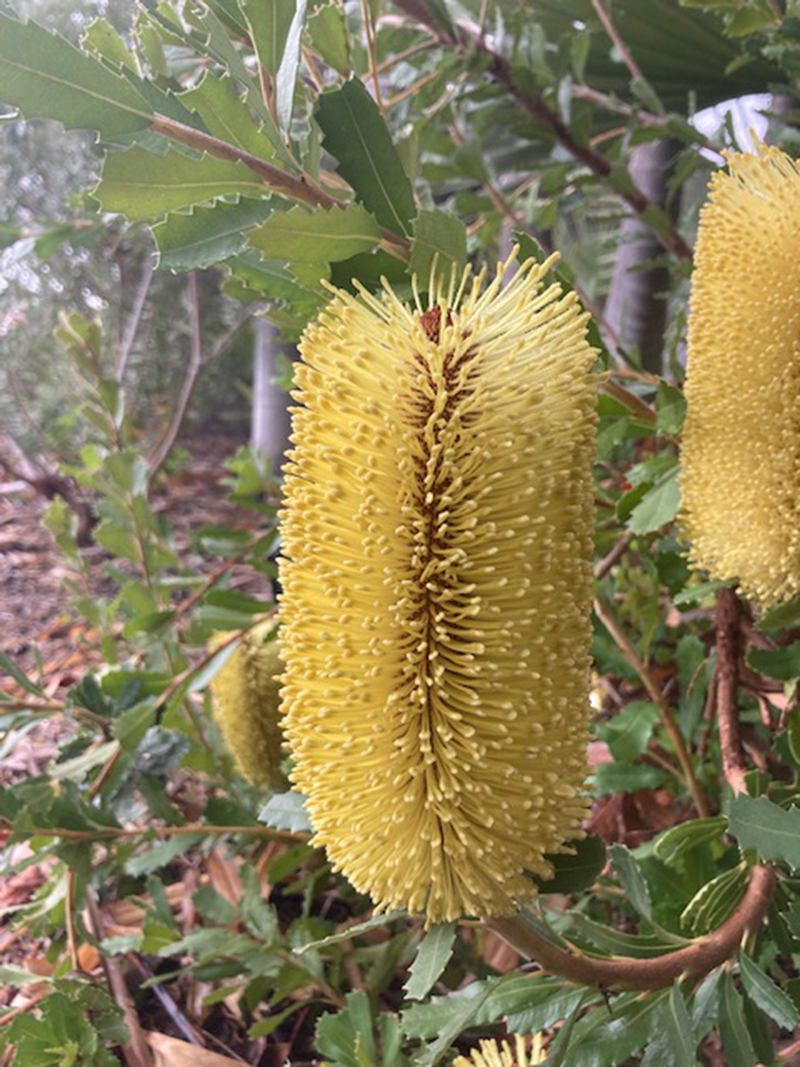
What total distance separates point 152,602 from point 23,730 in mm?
190

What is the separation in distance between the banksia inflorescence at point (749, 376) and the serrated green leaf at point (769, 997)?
209mm

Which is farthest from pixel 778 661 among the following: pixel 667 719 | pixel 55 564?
pixel 55 564

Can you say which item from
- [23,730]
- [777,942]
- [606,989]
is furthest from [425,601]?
[23,730]

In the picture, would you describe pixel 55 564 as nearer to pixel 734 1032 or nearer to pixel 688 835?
pixel 688 835

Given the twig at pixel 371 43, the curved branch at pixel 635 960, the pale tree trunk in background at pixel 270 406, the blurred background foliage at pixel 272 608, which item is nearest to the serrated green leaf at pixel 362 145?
the blurred background foliage at pixel 272 608

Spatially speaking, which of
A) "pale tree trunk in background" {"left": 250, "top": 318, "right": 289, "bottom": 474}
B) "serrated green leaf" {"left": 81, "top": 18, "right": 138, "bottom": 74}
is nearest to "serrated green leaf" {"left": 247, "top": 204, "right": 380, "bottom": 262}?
"serrated green leaf" {"left": 81, "top": 18, "right": 138, "bottom": 74}

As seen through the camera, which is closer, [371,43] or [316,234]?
[316,234]

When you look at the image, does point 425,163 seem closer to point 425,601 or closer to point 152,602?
point 152,602

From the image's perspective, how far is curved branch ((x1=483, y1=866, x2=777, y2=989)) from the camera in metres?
0.42

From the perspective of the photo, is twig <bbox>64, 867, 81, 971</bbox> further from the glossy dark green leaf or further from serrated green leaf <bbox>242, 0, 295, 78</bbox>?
serrated green leaf <bbox>242, 0, 295, 78</bbox>

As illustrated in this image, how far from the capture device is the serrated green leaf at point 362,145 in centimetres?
41

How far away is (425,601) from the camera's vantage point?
1.26 feet

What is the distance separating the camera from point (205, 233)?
41 centimetres

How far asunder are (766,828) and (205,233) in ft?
1.27
